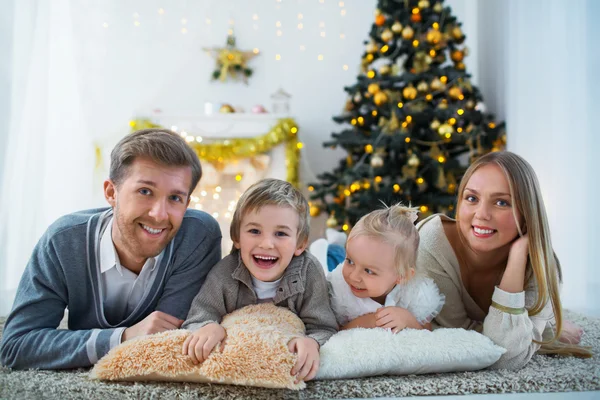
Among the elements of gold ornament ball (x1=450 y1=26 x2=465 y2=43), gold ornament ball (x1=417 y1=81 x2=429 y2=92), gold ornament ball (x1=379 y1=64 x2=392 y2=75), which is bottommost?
gold ornament ball (x1=417 y1=81 x2=429 y2=92)

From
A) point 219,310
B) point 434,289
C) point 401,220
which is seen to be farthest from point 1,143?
point 434,289

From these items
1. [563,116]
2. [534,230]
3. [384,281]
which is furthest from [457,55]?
[384,281]

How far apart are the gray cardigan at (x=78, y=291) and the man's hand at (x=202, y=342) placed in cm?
22

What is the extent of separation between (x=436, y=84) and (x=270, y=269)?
8.89ft

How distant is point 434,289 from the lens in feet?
5.34

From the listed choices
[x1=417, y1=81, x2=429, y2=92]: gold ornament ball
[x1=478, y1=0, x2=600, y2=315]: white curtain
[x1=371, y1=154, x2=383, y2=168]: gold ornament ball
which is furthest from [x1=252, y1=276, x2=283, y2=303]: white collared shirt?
[x1=417, y1=81, x2=429, y2=92]: gold ornament ball

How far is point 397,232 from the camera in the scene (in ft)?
5.11

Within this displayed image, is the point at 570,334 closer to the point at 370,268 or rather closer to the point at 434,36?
the point at 370,268

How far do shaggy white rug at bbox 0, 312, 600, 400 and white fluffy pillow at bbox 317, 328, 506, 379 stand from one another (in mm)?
22

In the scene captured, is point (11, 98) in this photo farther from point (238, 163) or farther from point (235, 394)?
point (238, 163)

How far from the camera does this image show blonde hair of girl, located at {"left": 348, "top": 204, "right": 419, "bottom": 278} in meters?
1.55

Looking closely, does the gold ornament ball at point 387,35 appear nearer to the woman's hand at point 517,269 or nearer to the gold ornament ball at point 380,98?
the gold ornament ball at point 380,98

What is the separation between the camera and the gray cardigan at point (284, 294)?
149 centimetres

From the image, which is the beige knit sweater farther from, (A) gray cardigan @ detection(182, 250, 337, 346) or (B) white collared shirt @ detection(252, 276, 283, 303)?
(B) white collared shirt @ detection(252, 276, 283, 303)
